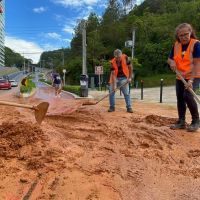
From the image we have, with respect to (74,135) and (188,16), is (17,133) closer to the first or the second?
(74,135)

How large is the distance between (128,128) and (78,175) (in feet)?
10.4

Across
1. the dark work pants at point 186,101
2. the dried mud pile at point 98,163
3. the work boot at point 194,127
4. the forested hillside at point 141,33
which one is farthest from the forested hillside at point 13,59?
the dried mud pile at point 98,163

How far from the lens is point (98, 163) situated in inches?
224

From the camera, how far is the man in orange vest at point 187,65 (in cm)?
815

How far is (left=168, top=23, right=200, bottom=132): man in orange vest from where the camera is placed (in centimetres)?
815

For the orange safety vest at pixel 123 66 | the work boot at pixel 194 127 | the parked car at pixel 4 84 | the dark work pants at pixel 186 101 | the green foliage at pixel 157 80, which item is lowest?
the parked car at pixel 4 84

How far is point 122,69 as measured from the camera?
40.2 ft

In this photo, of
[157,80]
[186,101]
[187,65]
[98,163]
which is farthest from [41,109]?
[157,80]

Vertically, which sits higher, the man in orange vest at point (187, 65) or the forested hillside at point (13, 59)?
the man in orange vest at point (187, 65)

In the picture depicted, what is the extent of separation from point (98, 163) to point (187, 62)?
11.1 feet

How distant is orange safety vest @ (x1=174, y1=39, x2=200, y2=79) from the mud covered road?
104 centimetres

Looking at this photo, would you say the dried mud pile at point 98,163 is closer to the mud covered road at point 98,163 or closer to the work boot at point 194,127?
the mud covered road at point 98,163

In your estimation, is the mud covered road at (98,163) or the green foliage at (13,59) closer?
the mud covered road at (98,163)

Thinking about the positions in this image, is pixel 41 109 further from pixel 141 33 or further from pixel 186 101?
pixel 141 33
